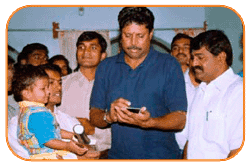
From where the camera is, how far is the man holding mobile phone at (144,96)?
1.24 metres

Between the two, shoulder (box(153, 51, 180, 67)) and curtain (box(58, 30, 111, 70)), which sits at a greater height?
A: curtain (box(58, 30, 111, 70))

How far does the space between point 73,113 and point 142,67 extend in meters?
0.67

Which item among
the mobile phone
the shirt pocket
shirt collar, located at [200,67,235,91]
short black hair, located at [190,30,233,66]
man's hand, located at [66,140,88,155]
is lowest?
man's hand, located at [66,140,88,155]

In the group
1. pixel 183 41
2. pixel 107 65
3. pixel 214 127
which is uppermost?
pixel 183 41

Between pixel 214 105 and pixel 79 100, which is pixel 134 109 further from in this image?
pixel 79 100

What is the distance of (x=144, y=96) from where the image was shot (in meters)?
1.27

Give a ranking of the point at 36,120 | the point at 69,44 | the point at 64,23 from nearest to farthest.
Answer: the point at 36,120, the point at 64,23, the point at 69,44

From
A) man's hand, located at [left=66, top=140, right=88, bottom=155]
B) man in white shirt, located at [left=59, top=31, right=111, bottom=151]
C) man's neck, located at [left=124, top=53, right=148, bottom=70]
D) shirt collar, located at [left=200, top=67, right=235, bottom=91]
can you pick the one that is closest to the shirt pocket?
shirt collar, located at [left=200, top=67, right=235, bottom=91]

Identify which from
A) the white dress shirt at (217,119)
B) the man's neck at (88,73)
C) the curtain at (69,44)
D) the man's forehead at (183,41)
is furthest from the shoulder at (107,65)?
the curtain at (69,44)

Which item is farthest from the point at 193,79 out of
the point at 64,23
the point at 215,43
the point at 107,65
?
the point at 64,23

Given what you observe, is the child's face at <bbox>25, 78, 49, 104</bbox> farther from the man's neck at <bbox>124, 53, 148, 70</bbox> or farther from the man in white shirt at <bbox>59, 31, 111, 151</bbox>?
the man's neck at <bbox>124, 53, 148, 70</bbox>

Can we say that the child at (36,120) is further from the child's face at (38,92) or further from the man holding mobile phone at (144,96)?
the man holding mobile phone at (144,96)

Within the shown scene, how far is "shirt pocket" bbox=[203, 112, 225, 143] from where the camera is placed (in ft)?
4.20

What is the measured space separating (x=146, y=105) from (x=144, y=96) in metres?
0.04
